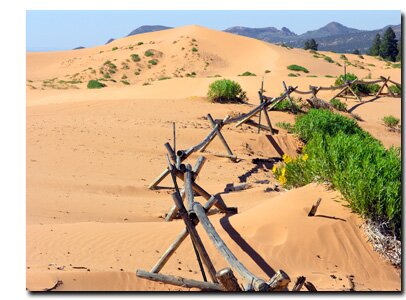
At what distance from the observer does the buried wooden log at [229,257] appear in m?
3.89

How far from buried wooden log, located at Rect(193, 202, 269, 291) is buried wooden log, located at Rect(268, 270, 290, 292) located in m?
0.05

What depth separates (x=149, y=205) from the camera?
27.8 feet

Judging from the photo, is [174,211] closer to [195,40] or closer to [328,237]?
[328,237]

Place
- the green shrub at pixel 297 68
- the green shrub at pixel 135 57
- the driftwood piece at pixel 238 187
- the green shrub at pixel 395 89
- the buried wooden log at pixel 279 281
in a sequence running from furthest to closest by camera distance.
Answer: the green shrub at pixel 135 57 < the green shrub at pixel 297 68 < the green shrub at pixel 395 89 < the driftwood piece at pixel 238 187 < the buried wooden log at pixel 279 281

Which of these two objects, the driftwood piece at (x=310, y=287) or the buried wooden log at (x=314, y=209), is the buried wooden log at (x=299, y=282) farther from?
the buried wooden log at (x=314, y=209)

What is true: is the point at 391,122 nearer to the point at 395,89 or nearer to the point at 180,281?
the point at 395,89

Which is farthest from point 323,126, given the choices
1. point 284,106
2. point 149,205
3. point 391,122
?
point 149,205

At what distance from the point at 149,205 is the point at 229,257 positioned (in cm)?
417

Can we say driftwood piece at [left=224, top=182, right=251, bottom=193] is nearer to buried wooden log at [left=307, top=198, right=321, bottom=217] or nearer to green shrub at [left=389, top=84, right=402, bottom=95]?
buried wooden log at [left=307, top=198, right=321, bottom=217]

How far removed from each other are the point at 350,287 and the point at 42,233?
3.17m

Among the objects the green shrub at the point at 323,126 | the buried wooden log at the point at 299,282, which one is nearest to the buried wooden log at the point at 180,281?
the buried wooden log at the point at 299,282

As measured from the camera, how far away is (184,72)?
35500mm

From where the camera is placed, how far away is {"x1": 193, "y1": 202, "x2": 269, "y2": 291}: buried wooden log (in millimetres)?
3893

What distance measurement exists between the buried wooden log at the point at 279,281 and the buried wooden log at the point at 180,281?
0.60 meters
